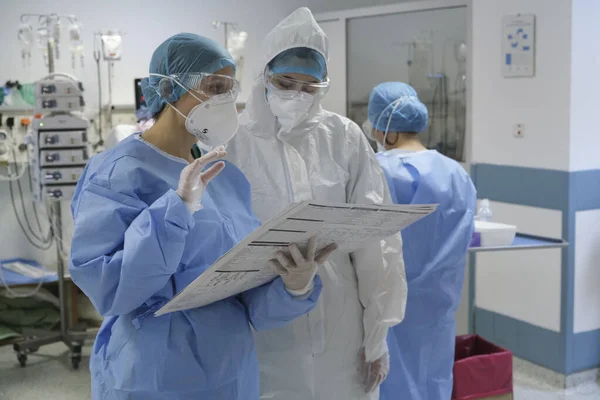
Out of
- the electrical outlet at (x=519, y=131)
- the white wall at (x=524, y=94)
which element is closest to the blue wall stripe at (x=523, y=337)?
the white wall at (x=524, y=94)

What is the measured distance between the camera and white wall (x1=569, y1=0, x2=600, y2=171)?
3.49 m

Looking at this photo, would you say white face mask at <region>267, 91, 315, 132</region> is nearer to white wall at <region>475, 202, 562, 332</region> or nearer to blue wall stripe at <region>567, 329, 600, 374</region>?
white wall at <region>475, 202, 562, 332</region>

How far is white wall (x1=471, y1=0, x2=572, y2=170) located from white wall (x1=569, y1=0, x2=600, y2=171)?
0.11ft

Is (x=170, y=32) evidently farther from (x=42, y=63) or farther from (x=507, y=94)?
(x=507, y=94)

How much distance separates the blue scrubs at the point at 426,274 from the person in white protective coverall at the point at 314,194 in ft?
1.79

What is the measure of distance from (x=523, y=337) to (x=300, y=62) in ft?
8.21

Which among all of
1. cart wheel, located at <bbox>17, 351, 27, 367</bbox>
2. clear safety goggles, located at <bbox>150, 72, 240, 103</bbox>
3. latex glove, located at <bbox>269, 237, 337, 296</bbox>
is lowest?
cart wheel, located at <bbox>17, 351, 27, 367</bbox>

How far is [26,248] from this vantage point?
4.80 meters

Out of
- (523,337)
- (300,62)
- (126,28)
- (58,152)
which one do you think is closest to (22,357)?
(58,152)

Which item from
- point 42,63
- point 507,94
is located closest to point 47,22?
point 42,63

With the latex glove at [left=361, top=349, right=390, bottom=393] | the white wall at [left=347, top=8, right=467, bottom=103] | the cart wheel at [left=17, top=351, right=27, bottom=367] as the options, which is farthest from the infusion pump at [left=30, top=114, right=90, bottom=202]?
the latex glove at [left=361, top=349, right=390, bottom=393]

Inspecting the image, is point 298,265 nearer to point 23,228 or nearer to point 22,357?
point 22,357

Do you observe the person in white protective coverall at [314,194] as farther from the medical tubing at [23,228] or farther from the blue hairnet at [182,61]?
the medical tubing at [23,228]

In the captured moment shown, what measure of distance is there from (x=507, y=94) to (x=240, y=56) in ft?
5.91
